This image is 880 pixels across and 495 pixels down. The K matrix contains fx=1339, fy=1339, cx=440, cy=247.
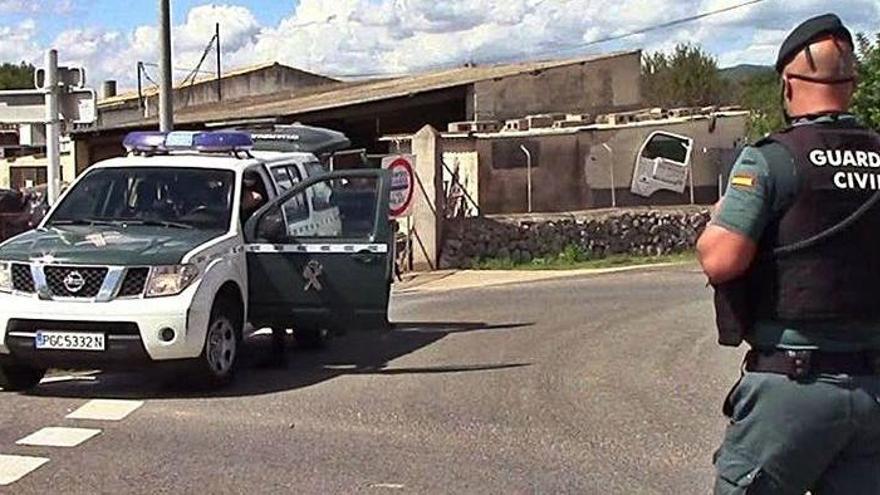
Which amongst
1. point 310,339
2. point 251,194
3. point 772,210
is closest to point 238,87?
point 310,339

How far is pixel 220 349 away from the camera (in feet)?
32.1

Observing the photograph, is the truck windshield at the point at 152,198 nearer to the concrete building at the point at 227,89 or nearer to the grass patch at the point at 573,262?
the grass patch at the point at 573,262

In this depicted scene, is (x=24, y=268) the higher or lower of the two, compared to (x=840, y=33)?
lower

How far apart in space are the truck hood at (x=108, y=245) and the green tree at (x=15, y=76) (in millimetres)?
88973

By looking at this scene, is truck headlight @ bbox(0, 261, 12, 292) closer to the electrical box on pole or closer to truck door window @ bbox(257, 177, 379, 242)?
truck door window @ bbox(257, 177, 379, 242)

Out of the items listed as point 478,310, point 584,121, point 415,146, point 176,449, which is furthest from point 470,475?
point 584,121

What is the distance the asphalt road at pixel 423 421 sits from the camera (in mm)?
7062

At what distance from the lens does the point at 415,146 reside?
2298 cm

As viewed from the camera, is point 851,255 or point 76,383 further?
point 76,383

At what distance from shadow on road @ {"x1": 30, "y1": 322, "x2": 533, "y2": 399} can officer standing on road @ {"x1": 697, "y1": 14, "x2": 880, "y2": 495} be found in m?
6.54

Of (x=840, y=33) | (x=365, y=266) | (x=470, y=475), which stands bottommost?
(x=470, y=475)

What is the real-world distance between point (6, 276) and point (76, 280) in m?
0.59

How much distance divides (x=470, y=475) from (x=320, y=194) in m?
4.76

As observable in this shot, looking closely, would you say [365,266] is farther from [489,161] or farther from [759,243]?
[489,161]
